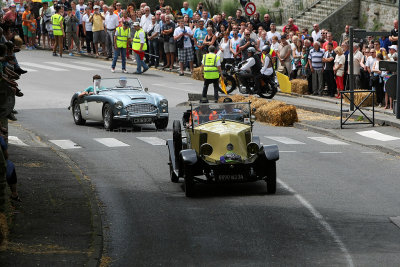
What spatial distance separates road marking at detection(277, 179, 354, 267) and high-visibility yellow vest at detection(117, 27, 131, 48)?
22.8 metres

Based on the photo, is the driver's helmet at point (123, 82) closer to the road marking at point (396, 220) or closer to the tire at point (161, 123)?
the tire at point (161, 123)

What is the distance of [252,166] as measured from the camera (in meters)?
17.0

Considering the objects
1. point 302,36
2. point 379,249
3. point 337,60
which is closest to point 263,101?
point 337,60

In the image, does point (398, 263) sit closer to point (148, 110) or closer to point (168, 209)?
point (168, 209)

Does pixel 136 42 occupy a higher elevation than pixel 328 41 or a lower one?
lower

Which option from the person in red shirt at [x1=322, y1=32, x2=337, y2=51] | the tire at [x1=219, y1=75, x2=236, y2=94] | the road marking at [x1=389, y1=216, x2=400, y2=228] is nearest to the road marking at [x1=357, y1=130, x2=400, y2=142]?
the person in red shirt at [x1=322, y1=32, x2=337, y2=51]

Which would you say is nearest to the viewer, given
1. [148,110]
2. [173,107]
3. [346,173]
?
[346,173]

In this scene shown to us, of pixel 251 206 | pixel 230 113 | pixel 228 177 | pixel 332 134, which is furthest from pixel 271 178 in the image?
pixel 332 134

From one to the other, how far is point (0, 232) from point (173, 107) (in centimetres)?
2121

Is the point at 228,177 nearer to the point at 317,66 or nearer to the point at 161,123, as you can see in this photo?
the point at 161,123

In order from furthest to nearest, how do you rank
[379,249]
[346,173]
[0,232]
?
1. [346,173]
2. [379,249]
3. [0,232]

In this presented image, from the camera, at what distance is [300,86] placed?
3506 centimetres

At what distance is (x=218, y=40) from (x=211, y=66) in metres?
6.97

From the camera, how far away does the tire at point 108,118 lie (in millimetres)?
26953
